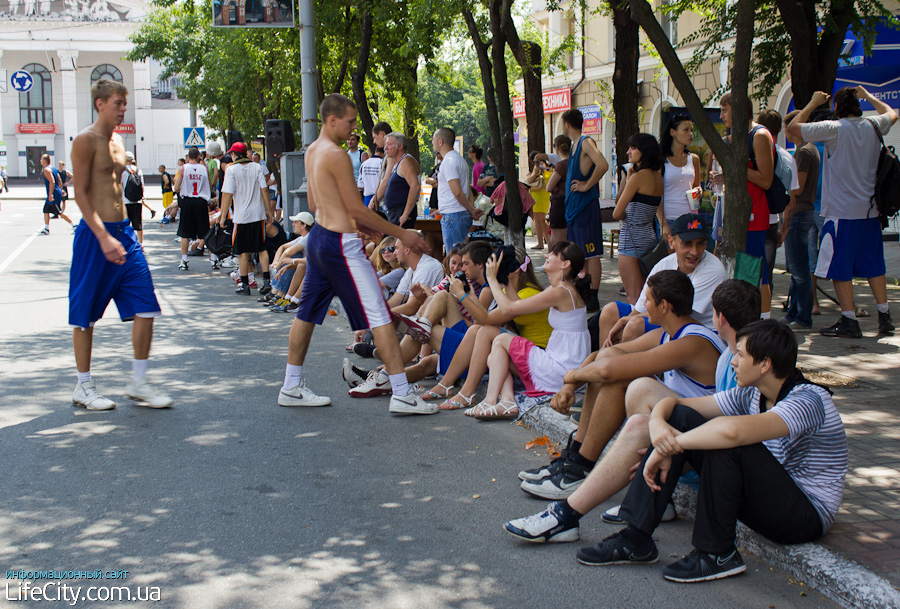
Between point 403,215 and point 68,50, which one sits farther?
point 68,50

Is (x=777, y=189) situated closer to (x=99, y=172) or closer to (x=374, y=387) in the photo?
(x=374, y=387)

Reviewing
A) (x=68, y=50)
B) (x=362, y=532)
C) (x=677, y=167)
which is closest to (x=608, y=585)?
(x=362, y=532)

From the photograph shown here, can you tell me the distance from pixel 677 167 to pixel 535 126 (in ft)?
26.7

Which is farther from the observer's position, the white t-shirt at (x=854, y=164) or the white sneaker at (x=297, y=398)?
the white t-shirt at (x=854, y=164)

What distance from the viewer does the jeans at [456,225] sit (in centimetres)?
1002

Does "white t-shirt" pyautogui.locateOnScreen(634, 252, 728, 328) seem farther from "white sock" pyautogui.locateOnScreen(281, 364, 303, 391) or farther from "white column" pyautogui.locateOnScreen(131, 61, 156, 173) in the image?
"white column" pyautogui.locateOnScreen(131, 61, 156, 173)

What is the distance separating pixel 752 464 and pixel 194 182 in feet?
46.4

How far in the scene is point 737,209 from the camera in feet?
19.8

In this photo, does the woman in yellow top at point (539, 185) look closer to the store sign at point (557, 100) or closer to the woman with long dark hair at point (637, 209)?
the woman with long dark hair at point (637, 209)

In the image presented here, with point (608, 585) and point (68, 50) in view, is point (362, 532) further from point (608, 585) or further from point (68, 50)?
point (68, 50)

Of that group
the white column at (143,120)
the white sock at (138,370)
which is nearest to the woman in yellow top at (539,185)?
the white sock at (138,370)

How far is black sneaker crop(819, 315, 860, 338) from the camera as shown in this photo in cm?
781

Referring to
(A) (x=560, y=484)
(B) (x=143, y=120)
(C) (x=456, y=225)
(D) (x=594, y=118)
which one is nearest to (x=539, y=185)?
(C) (x=456, y=225)

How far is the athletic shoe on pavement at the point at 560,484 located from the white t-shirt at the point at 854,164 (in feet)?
14.7
